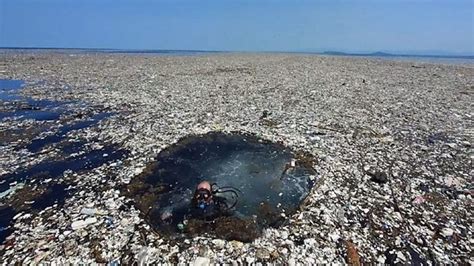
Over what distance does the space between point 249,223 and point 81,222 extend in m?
3.64

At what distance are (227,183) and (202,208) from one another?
5.17ft

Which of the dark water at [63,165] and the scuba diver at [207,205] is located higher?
the scuba diver at [207,205]

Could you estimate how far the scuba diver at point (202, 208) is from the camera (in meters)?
6.63

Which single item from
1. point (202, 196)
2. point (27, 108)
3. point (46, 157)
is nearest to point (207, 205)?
point (202, 196)

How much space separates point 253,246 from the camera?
19.0 feet

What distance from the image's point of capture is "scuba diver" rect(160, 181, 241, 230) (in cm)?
663

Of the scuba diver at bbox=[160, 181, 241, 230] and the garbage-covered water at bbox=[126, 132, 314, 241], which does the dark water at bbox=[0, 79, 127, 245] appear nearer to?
the garbage-covered water at bbox=[126, 132, 314, 241]

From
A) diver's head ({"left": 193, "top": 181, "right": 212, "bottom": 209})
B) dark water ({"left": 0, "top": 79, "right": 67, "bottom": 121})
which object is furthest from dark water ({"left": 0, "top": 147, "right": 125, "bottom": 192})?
dark water ({"left": 0, "top": 79, "right": 67, "bottom": 121})

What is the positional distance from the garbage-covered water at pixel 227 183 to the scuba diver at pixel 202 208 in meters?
0.02

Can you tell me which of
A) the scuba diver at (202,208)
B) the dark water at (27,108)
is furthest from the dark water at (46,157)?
the scuba diver at (202,208)

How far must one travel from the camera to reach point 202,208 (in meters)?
6.80

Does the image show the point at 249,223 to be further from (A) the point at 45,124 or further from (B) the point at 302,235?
(A) the point at 45,124

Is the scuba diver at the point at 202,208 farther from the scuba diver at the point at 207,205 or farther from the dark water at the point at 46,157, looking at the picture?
the dark water at the point at 46,157

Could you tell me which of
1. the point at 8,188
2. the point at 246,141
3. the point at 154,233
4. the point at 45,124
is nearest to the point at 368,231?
the point at 154,233
